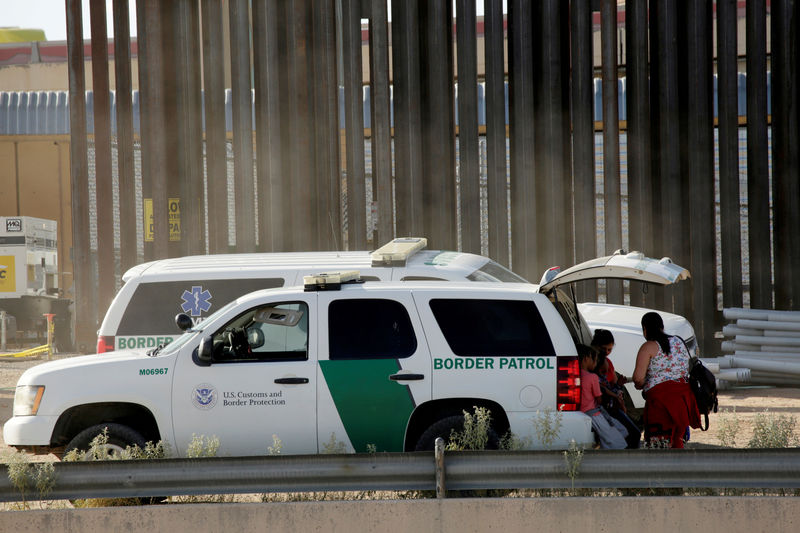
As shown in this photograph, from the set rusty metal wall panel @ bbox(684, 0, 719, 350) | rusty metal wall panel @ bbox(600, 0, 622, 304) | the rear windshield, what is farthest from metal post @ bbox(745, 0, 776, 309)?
the rear windshield

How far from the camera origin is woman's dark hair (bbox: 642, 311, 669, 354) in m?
7.93

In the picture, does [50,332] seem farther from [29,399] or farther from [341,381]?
[341,381]

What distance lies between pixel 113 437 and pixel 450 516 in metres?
2.81

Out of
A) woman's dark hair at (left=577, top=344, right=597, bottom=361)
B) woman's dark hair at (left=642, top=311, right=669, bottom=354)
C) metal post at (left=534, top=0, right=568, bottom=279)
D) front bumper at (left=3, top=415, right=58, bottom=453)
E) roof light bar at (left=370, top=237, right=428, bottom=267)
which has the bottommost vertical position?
front bumper at (left=3, top=415, right=58, bottom=453)

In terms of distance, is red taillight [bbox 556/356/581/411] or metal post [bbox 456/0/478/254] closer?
red taillight [bbox 556/356/581/411]

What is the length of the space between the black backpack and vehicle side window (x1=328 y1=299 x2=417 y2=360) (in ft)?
8.32

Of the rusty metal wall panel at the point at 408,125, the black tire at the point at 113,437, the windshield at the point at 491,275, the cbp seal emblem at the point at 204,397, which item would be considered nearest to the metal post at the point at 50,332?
the rusty metal wall panel at the point at 408,125

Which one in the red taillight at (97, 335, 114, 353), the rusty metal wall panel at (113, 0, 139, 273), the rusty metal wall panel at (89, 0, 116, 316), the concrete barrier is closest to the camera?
the concrete barrier

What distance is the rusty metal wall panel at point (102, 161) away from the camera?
18.0 meters

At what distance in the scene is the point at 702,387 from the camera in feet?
26.7

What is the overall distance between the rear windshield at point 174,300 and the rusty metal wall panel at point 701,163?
947 centimetres

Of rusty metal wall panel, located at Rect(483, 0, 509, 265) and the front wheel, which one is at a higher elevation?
rusty metal wall panel, located at Rect(483, 0, 509, 265)

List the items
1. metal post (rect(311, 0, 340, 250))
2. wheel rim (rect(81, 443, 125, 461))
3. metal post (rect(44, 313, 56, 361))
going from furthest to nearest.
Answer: metal post (rect(44, 313, 56, 361))
metal post (rect(311, 0, 340, 250))
wheel rim (rect(81, 443, 125, 461))

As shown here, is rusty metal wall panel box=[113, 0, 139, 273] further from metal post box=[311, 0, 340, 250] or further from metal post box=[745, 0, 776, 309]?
metal post box=[745, 0, 776, 309]
